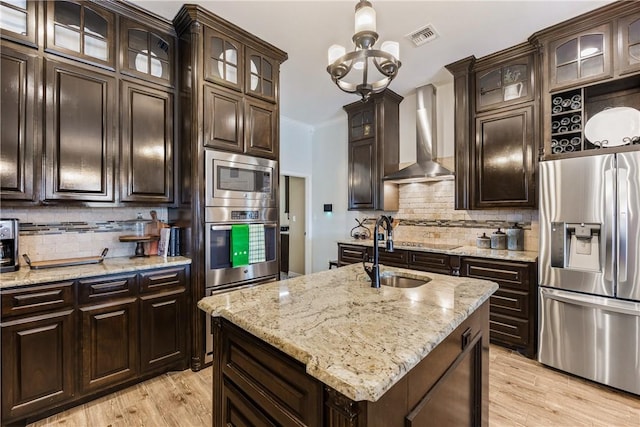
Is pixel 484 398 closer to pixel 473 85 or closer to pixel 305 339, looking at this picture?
pixel 305 339

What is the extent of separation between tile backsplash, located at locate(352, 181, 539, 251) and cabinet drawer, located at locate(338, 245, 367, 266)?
0.68 meters

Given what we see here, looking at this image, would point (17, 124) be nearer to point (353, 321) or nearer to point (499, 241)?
point (353, 321)

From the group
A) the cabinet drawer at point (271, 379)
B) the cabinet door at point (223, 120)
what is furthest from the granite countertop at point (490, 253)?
the cabinet drawer at point (271, 379)

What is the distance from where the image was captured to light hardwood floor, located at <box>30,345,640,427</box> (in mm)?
1906

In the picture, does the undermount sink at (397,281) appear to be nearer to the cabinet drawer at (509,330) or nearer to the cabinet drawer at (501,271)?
the cabinet drawer at (501,271)

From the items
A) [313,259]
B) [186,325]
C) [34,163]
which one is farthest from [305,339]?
[313,259]

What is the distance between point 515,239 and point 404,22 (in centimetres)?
247

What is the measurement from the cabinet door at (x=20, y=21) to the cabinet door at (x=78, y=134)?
19 centimetres

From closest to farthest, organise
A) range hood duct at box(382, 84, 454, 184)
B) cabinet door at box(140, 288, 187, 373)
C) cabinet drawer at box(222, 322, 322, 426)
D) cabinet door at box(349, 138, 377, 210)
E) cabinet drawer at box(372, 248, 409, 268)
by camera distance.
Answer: cabinet drawer at box(222, 322, 322, 426) → cabinet door at box(140, 288, 187, 373) → cabinet drawer at box(372, 248, 409, 268) → range hood duct at box(382, 84, 454, 184) → cabinet door at box(349, 138, 377, 210)

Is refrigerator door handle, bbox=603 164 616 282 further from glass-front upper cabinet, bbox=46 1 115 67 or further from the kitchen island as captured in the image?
glass-front upper cabinet, bbox=46 1 115 67

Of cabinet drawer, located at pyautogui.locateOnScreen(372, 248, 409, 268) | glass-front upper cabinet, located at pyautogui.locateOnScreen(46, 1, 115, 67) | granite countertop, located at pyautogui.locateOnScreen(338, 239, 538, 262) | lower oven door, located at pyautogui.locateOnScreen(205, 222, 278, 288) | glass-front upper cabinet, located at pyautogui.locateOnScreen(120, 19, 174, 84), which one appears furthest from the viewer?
cabinet drawer, located at pyautogui.locateOnScreen(372, 248, 409, 268)

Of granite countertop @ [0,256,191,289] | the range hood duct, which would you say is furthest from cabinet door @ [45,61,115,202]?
the range hood duct

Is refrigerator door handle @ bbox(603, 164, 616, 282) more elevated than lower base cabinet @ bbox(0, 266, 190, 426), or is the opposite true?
refrigerator door handle @ bbox(603, 164, 616, 282)

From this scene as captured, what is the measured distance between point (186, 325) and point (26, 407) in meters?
1.00
